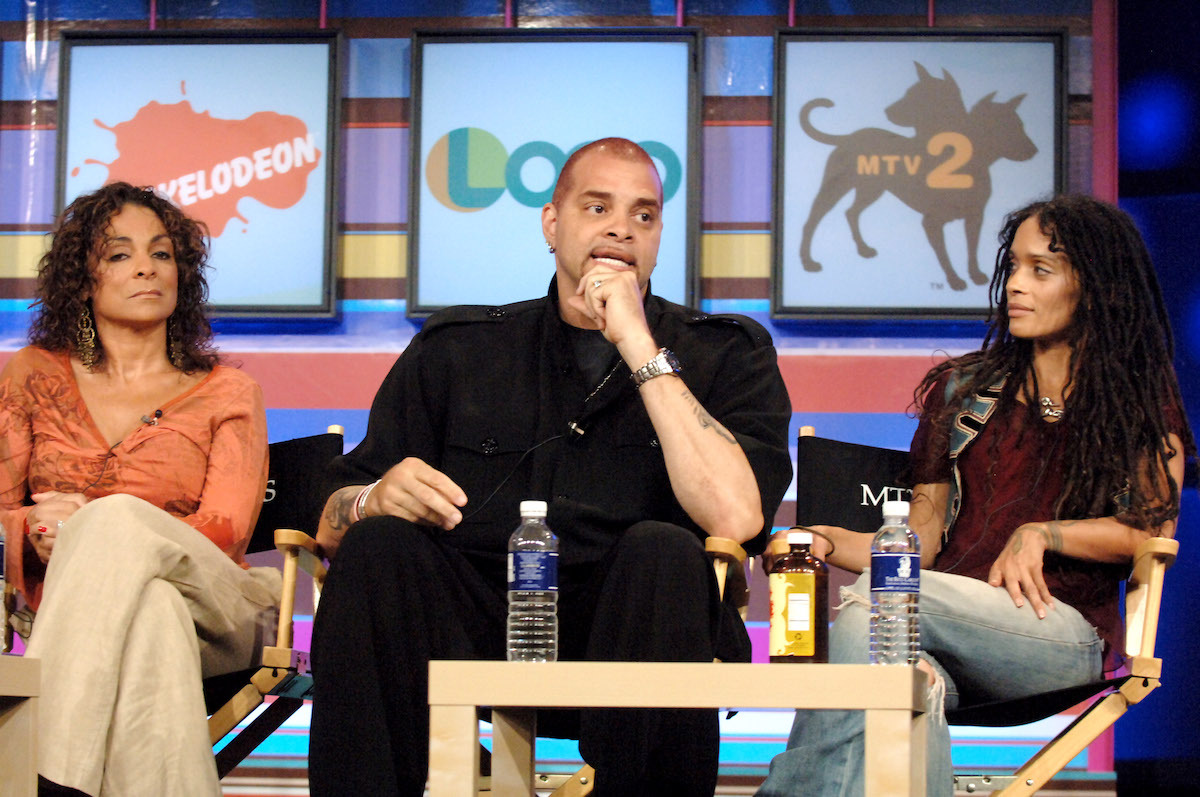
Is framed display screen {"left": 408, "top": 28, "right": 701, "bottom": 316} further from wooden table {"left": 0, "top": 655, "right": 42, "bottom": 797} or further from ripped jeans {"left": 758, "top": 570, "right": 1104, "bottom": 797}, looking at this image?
wooden table {"left": 0, "top": 655, "right": 42, "bottom": 797}

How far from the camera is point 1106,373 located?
2723mm

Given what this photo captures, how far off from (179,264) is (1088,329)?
6.33 ft

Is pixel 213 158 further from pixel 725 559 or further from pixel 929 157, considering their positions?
pixel 725 559

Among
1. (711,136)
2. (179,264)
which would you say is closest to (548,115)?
(711,136)

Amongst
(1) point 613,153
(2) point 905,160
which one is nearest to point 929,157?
(2) point 905,160

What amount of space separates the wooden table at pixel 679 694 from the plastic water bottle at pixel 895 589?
0.30 m

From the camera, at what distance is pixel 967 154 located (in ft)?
11.8

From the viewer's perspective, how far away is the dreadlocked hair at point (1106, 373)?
2.63m

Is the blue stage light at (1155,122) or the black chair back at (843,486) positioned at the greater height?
the blue stage light at (1155,122)

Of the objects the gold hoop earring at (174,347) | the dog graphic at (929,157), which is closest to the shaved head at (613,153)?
the gold hoop earring at (174,347)

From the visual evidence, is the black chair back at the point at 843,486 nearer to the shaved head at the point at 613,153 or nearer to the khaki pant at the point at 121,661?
the shaved head at the point at 613,153

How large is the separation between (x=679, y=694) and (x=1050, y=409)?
1402 mm

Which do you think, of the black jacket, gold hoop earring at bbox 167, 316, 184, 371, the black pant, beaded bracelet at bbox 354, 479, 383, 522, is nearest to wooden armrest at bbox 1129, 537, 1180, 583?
the black jacket

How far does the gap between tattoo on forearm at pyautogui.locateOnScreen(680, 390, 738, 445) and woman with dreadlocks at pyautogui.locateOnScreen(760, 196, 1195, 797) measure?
374 mm
